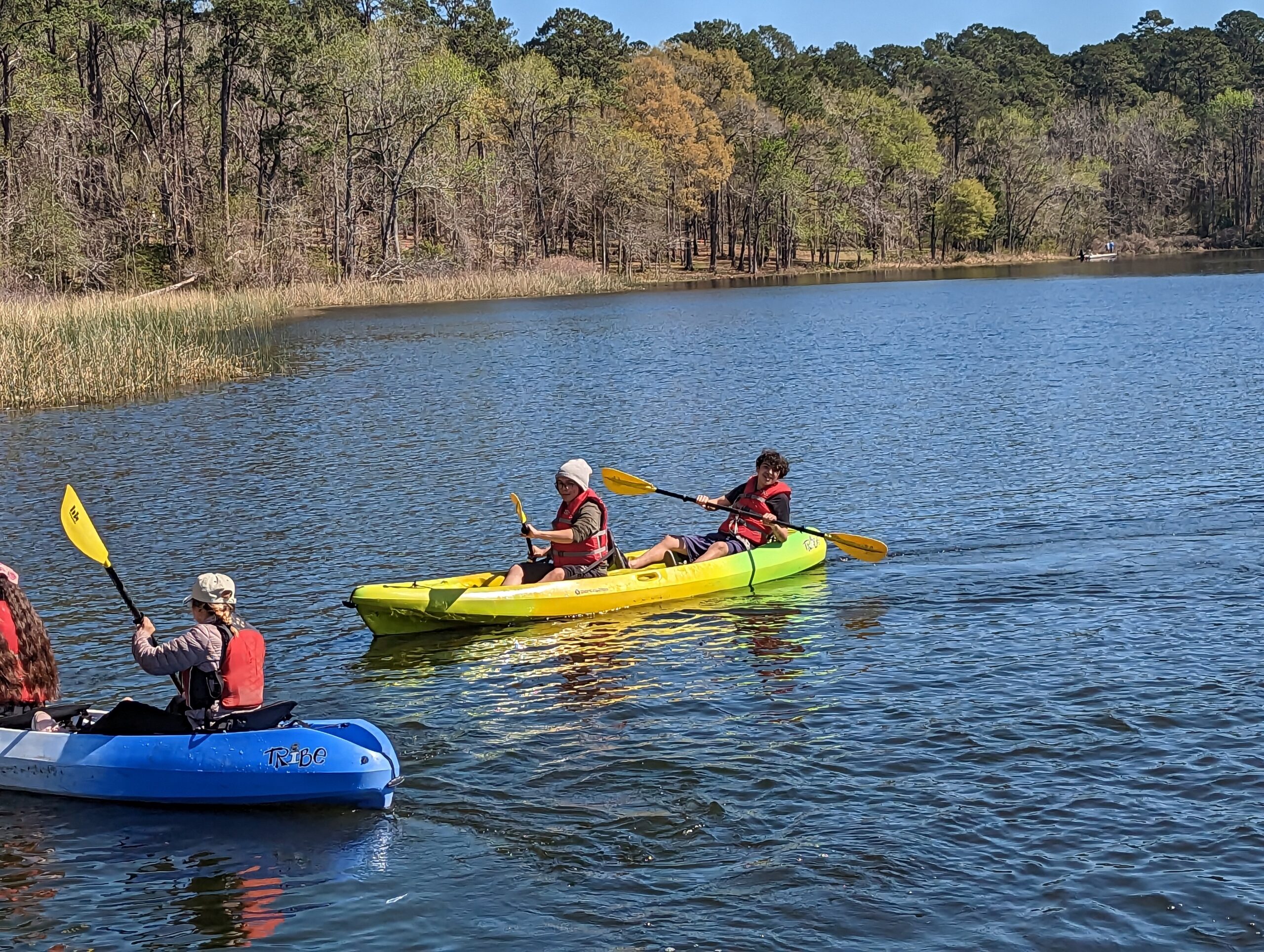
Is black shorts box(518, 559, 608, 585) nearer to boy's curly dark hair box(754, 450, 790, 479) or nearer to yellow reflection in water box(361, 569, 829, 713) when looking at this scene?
yellow reflection in water box(361, 569, 829, 713)

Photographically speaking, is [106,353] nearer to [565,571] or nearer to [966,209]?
[565,571]

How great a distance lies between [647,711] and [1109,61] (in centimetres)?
12084

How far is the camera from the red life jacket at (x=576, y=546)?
11203mm

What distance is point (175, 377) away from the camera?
27406 mm

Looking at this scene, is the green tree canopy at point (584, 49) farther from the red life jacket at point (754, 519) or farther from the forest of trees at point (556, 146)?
the red life jacket at point (754, 519)

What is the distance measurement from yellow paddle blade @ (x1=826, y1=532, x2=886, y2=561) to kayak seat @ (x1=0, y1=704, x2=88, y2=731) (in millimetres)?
6872

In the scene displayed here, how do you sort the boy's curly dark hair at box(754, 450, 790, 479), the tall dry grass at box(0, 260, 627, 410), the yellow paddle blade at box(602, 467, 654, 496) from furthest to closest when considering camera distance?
the tall dry grass at box(0, 260, 627, 410) → the yellow paddle blade at box(602, 467, 654, 496) → the boy's curly dark hair at box(754, 450, 790, 479)

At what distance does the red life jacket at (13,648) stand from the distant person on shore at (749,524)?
5524 millimetres

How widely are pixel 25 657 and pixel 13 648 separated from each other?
0.39 feet

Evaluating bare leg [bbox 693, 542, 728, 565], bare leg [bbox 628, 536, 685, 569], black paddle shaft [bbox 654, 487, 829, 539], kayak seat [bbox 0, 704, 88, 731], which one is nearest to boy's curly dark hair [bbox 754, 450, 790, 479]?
black paddle shaft [bbox 654, 487, 829, 539]

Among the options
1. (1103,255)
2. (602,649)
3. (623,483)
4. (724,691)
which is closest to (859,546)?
(623,483)

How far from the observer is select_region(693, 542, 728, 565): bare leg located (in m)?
12.3

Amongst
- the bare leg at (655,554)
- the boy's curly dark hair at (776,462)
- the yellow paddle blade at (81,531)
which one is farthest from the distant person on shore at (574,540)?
the yellow paddle blade at (81,531)

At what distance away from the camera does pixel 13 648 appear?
7.78 metres
